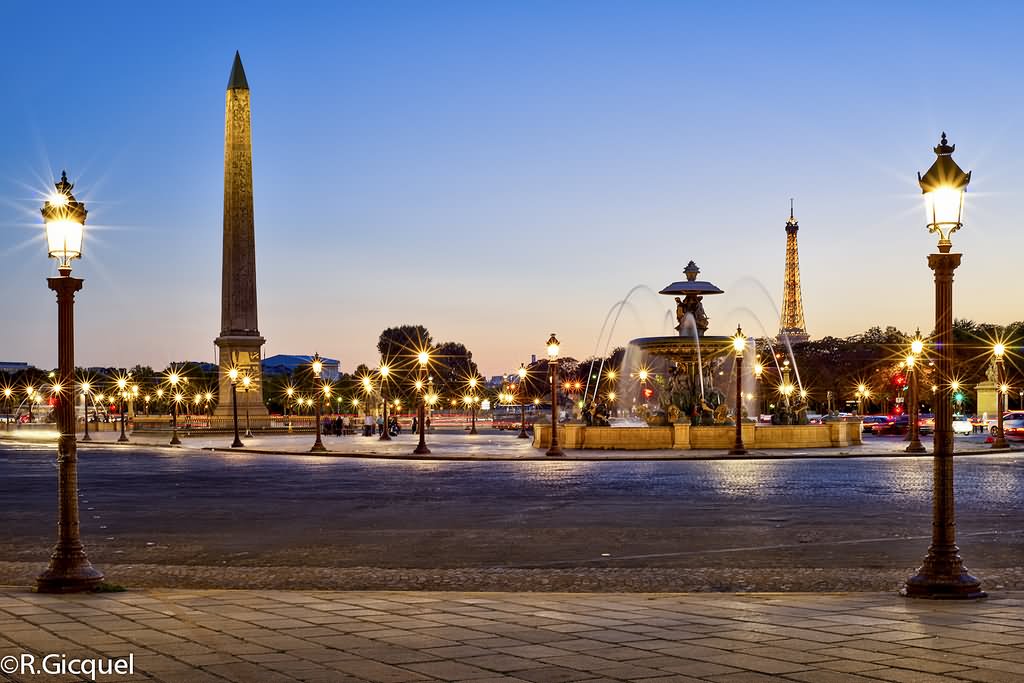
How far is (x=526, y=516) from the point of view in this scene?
62.7ft

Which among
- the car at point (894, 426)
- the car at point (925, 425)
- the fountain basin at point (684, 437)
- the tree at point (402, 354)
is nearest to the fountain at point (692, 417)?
the fountain basin at point (684, 437)

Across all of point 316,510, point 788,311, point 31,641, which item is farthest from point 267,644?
point 788,311

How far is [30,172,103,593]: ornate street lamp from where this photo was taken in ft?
35.8

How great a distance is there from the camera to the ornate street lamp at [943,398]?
10.3 metres

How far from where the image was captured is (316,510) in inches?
805

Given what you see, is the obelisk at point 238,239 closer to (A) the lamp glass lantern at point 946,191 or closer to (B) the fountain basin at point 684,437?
(B) the fountain basin at point 684,437

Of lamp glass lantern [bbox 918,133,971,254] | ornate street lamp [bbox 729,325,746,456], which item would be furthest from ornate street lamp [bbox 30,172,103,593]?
ornate street lamp [bbox 729,325,746,456]

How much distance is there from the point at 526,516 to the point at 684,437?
973 inches

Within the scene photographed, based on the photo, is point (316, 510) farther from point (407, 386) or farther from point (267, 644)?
point (407, 386)

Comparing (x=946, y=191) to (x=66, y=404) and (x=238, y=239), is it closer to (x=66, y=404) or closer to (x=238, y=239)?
(x=66, y=404)

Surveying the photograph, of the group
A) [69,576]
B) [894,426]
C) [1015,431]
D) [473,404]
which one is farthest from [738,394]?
[473,404]

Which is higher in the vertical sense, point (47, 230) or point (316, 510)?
point (47, 230)

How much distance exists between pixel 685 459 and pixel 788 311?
6585 inches

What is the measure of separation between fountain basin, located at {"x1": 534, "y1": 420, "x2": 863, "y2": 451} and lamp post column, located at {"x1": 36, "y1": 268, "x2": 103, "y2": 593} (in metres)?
31.9
